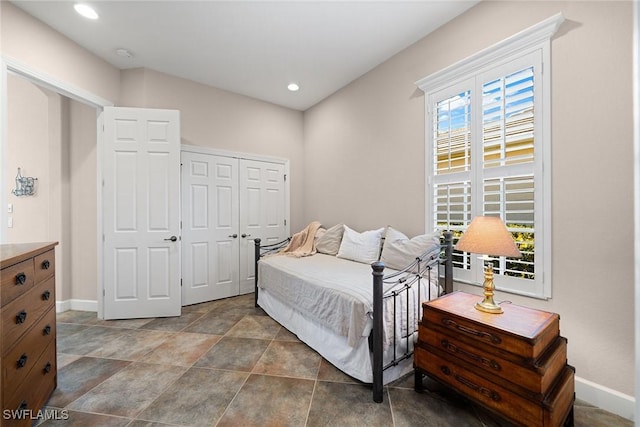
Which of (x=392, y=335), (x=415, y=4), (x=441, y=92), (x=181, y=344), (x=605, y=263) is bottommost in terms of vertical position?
(x=181, y=344)

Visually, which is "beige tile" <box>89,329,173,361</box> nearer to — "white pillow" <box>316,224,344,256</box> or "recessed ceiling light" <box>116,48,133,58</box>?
"white pillow" <box>316,224,344,256</box>

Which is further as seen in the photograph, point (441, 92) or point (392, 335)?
point (441, 92)

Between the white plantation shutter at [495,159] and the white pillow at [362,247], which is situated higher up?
the white plantation shutter at [495,159]

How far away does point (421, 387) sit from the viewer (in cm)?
179

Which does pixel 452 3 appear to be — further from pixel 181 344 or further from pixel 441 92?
pixel 181 344

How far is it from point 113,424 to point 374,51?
12.5ft

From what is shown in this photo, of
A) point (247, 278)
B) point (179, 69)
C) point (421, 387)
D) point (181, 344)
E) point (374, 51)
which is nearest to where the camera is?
point (421, 387)

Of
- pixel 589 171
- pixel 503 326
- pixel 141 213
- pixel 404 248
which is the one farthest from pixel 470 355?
pixel 141 213

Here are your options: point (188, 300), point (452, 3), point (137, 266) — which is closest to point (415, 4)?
point (452, 3)

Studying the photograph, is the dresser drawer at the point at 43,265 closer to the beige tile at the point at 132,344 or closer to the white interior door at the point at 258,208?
the beige tile at the point at 132,344

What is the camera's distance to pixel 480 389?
147cm

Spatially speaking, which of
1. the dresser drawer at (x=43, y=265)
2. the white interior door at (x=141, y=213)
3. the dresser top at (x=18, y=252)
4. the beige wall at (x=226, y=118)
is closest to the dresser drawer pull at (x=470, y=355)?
the dresser top at (x=18, y=252)

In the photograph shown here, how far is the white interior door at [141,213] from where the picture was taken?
2973 millimetres

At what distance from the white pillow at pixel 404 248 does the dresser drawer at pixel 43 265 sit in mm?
2556
